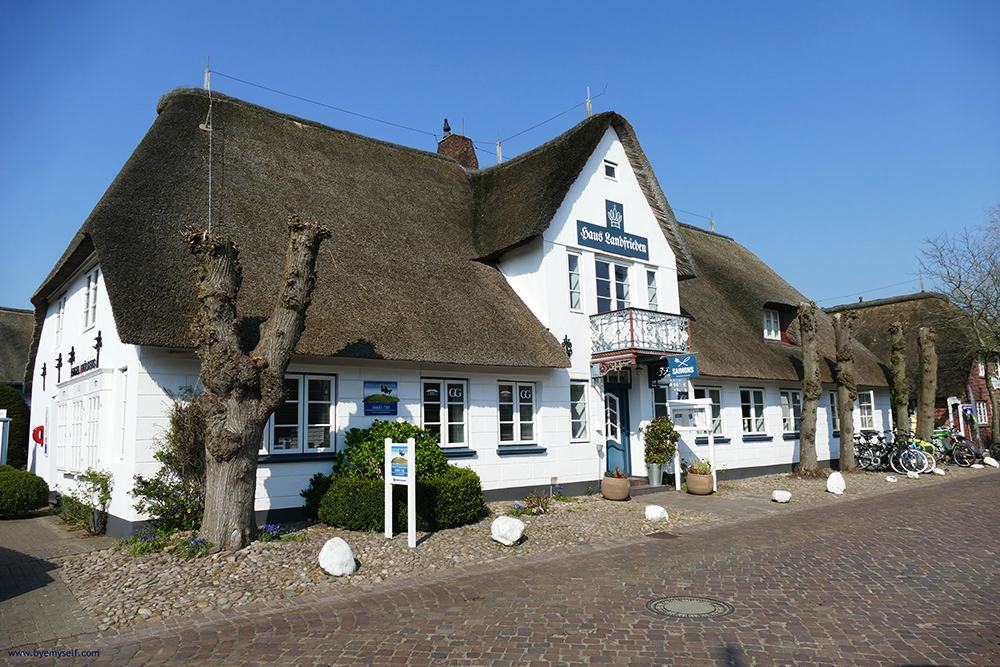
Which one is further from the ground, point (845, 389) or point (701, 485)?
point (845, 389)

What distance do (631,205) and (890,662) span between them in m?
13.6

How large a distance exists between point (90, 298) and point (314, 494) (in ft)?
→ 19.2

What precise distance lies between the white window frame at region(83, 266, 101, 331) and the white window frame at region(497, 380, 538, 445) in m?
7.69

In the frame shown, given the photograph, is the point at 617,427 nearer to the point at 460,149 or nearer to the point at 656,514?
the point at 656,514

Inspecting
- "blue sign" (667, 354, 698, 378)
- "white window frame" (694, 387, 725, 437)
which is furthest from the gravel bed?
"white window frame" (694, 387, 725, 437)

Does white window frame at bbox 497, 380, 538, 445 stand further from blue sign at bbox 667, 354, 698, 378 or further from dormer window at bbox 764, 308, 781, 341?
dormer window at bbox 764, 308, 781, 341

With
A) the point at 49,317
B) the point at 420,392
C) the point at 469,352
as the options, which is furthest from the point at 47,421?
the point at 469,352

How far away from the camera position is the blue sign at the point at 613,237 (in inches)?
625

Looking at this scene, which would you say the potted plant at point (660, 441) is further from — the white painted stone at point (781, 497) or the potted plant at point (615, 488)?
the white painted stone at point (781, 497)

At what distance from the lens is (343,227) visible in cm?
1359

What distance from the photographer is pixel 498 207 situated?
16.5 metres

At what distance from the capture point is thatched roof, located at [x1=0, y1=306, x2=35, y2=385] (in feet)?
87.3

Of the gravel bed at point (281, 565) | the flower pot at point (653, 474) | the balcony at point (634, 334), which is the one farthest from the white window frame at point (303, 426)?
the flower pot at point (653, 474)

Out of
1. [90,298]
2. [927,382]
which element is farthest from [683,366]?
[927,382]
